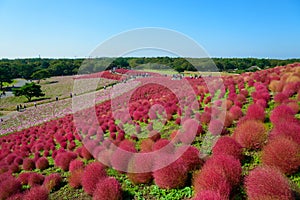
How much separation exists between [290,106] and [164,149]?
5608mm

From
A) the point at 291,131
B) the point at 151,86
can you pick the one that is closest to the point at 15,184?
the point at 291,131

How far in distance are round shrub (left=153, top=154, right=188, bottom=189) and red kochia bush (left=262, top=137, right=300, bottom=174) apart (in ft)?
7.12

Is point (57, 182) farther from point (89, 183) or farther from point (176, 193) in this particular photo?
point (176, 193)

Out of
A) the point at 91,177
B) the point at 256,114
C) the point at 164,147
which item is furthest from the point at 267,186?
the point at 256,114

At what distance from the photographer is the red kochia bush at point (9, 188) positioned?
7.93 meters

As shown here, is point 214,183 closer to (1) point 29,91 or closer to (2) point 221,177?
(2) point 221,177

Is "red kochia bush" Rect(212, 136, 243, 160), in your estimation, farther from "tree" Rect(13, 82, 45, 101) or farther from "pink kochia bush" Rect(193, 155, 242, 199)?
"tree" Rect(13, 82, 45, 101)

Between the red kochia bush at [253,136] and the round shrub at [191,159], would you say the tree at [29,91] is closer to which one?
the round shrub at [191,159]

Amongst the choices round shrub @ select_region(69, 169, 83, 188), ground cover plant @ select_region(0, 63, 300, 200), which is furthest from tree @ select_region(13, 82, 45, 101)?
round shrub @ select_region(69, 169, 83, 188)

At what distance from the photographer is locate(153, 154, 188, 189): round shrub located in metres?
5.91

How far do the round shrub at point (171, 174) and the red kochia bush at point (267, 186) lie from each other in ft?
5.87

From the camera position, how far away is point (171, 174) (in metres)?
5.97

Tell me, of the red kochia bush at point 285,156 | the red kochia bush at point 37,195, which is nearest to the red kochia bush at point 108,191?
the red kochia bush at point 37,195

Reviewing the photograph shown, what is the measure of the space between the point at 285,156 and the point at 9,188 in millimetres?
9043
